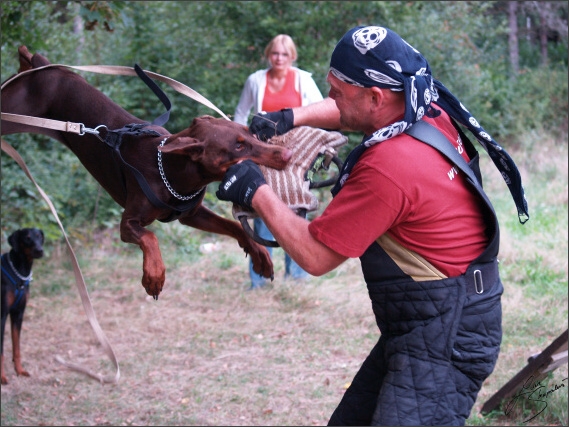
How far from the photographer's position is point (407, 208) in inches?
96.9

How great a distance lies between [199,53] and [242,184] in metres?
9.33

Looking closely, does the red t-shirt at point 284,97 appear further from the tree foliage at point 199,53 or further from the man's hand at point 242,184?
the man's hand at point 242,184

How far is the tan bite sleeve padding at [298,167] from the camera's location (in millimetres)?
2814

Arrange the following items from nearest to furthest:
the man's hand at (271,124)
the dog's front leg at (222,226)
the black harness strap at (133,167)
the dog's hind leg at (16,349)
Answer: the black harness strap at (133,167) < the man's hand at (271,124) < the dog's front leg at (222,226) < the dog's hind leg at (16,349)

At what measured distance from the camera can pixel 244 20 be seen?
36.2ft

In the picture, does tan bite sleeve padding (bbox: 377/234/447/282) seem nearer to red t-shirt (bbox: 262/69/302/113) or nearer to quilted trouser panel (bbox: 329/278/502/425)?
quilted trouser panel (bbox: 329/278/502/425)

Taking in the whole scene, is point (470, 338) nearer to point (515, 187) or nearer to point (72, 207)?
point (515, 187)

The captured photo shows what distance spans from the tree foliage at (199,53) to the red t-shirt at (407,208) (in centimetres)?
607

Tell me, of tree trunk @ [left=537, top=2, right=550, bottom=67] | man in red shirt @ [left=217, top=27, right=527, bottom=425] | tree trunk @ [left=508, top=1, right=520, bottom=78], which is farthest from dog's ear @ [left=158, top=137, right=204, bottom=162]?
tree trunk @ [left=537, top=2, right=550, bottom=67]

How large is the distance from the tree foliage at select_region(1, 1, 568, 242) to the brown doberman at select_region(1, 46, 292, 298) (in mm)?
4403

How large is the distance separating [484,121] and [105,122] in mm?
11757

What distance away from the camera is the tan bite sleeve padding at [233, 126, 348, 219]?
2.81 meters

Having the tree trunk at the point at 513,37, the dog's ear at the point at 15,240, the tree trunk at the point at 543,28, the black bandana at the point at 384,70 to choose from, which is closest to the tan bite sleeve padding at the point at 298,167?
the black bandana at the point at 384,70

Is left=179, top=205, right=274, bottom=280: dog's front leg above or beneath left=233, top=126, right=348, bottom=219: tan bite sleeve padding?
beneath
